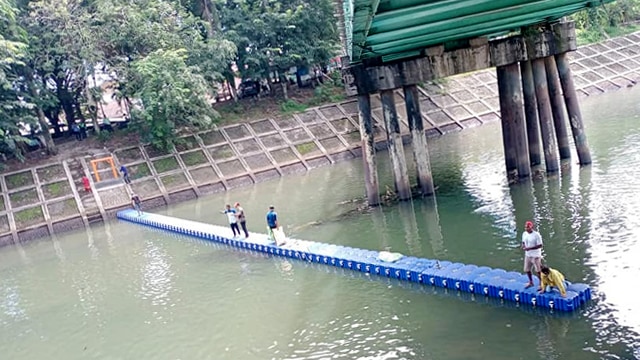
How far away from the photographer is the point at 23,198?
35719mm

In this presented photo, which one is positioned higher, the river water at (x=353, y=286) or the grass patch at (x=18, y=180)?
the grass patch at (x=18, y=180)

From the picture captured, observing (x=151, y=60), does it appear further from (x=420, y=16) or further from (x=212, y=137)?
(x=420, y=16)

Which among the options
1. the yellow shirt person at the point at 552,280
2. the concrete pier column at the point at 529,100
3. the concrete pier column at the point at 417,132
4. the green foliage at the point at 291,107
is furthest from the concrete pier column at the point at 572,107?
the green foliage at the point at 291,107

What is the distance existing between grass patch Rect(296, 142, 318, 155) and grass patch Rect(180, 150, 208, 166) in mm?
6913

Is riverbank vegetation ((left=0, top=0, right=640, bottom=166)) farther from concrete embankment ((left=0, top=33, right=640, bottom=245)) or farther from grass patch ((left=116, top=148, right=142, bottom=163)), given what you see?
concrete embankment ((left=0, top=33, right=640, bottom=245))

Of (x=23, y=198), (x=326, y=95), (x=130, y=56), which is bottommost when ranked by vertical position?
(x=23, y=198)

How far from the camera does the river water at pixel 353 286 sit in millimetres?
12133

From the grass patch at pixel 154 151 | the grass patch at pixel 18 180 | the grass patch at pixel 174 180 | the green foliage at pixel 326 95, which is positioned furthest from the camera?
the green foliage at pixel 326 95

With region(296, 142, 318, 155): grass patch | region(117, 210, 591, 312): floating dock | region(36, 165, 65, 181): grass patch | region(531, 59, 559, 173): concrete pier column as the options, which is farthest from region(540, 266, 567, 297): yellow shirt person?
region(36, 165, 65, 181): grass patch

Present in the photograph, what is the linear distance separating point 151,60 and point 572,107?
26471 millimetres

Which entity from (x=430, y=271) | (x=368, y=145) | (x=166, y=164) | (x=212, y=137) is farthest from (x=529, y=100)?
(x=166, y=164)

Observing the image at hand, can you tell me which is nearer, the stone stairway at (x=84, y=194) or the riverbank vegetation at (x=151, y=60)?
the stone stairway at (x=84, y=194)

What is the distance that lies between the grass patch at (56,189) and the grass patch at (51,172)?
2.74 feet

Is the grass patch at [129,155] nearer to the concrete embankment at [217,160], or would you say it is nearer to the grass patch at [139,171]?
the concrete embankment at [217,160]
